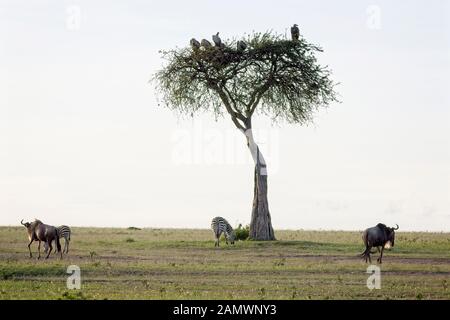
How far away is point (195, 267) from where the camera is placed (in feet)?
107

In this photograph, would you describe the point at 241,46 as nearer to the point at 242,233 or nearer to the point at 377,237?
the point at 242,233

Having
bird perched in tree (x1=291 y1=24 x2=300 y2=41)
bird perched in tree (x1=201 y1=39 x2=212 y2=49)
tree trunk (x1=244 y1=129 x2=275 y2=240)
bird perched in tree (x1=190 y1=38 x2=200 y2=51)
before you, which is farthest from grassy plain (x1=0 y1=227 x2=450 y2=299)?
bird perched in tree (x1=291 y1=24 x2=300 y2=41)

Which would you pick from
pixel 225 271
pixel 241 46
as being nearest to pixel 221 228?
pixel 241 46

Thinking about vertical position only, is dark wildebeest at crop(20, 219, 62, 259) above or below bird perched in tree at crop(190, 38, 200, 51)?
below

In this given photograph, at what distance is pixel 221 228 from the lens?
44250 mm

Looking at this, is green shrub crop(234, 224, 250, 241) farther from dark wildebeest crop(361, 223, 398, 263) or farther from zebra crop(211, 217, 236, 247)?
dark wildebeest crop(361, 223, 398, 263)

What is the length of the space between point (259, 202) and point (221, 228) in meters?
4.91

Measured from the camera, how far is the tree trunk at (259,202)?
47938 millimetres

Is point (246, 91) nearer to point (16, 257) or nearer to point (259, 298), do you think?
point (16, 257)

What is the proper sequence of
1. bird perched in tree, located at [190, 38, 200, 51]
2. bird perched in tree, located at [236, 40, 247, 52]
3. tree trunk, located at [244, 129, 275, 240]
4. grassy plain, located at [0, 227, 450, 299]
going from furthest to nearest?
1. bird perched in tree, located at [190, 38, 200, 51]
2. bird perched in tree, located at [236, 40, 247, 52]
3. tree trunk, located at [244, 129, 275, 240]
4. grassy plain, located at [0, 227, 450, 299]

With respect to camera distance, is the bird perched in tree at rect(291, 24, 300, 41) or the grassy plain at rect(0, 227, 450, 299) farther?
the bird perched in tree at rect(291, 24, 300, 41)

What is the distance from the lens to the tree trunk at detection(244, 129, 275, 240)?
1887 inches

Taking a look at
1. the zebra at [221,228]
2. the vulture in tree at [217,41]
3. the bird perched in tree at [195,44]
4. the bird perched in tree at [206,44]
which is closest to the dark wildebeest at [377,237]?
the zebra at [221,228]

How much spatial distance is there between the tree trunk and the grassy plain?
331 cm
